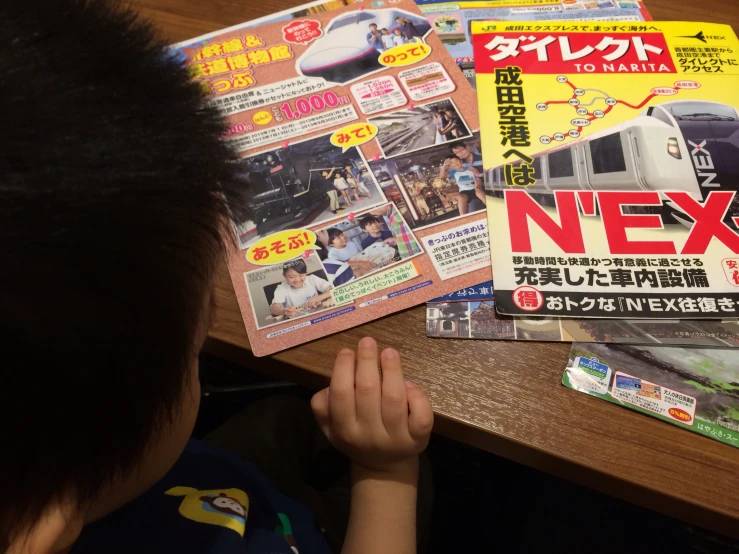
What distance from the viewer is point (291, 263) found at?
A: 443 mm

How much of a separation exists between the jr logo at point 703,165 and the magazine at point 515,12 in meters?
0.22

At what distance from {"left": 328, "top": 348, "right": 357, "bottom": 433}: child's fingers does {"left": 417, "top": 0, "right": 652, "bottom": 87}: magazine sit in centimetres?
39

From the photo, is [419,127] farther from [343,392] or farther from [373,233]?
[343,392]

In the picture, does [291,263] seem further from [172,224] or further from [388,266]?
[172,224]

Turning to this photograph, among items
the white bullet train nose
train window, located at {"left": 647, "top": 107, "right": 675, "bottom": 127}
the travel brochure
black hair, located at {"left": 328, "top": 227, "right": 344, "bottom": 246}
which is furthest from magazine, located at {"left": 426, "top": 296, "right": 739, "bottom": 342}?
the white bullet train nose

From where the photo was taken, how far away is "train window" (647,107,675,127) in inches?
19.3

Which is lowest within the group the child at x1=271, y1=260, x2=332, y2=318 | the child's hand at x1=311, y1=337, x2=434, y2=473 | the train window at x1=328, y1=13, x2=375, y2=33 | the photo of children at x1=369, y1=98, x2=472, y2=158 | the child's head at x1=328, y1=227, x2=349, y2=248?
the child's hand at x1=311, y1=337, x2=434, y2=473

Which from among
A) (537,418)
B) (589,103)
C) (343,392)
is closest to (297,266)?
(343,392)

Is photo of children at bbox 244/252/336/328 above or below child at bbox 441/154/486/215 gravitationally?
below

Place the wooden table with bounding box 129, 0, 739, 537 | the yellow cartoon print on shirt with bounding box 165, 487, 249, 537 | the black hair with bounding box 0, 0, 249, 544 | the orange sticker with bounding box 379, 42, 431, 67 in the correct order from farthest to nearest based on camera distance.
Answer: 1. the orange sticker with bounding box 379, 42, 431, 67
2. the yellow cartoon print on shirt with bounding box 165, 487, 249, 537
3. the wooden table with bounding box 129, 0, 739, 537
4. the black hair with bounding box 0, 0, 249, 544

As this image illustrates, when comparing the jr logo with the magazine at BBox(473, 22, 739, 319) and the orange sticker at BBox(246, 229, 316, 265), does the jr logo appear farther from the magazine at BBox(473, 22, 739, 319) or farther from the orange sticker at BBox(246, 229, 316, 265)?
the orange sticker at BBox(246, 229, 316, 265)

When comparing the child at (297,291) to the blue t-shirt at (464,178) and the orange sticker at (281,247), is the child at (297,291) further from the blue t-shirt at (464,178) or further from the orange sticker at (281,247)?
the blue t-shirt at (464,178)

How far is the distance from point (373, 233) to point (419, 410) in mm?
161

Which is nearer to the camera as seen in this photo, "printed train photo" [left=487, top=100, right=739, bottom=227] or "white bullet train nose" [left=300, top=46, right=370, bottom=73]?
"printed train photo" [left=487, top=100, right=739, bottom=227]
